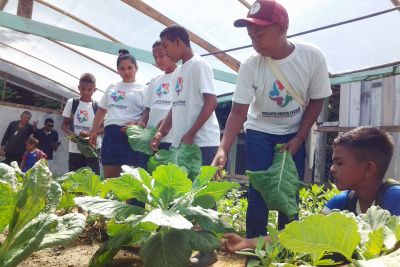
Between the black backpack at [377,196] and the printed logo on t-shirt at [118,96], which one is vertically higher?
the printed logo on t-shirt at [118,96]

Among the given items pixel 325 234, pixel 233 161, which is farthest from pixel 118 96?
pixel 233 161

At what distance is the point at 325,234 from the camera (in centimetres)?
96

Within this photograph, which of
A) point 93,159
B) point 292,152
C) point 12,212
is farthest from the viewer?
point 93,159

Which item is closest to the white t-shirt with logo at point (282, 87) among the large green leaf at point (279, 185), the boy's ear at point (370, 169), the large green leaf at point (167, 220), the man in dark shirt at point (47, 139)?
the large green leaf at point (279, 185)

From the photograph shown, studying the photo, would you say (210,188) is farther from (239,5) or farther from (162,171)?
(239,5)

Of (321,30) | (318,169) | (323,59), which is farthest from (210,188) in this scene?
(318,169)

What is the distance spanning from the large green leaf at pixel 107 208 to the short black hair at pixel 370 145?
0.88m

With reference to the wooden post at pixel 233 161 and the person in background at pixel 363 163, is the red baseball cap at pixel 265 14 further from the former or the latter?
the wooden post at pixel 233 161

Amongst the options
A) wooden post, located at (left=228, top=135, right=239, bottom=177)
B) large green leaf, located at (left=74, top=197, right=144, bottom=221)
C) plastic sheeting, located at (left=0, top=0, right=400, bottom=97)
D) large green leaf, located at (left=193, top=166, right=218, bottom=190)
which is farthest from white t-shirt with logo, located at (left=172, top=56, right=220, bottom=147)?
wooden post, located at (left=228, top=135, right=239, bottom=177)

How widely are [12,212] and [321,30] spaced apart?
3800 millimetres

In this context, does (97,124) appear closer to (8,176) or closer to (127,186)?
(127,186)

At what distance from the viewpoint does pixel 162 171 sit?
5.27 feet

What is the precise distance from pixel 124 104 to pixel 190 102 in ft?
3.23

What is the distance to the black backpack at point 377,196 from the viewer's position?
168 centimetres
